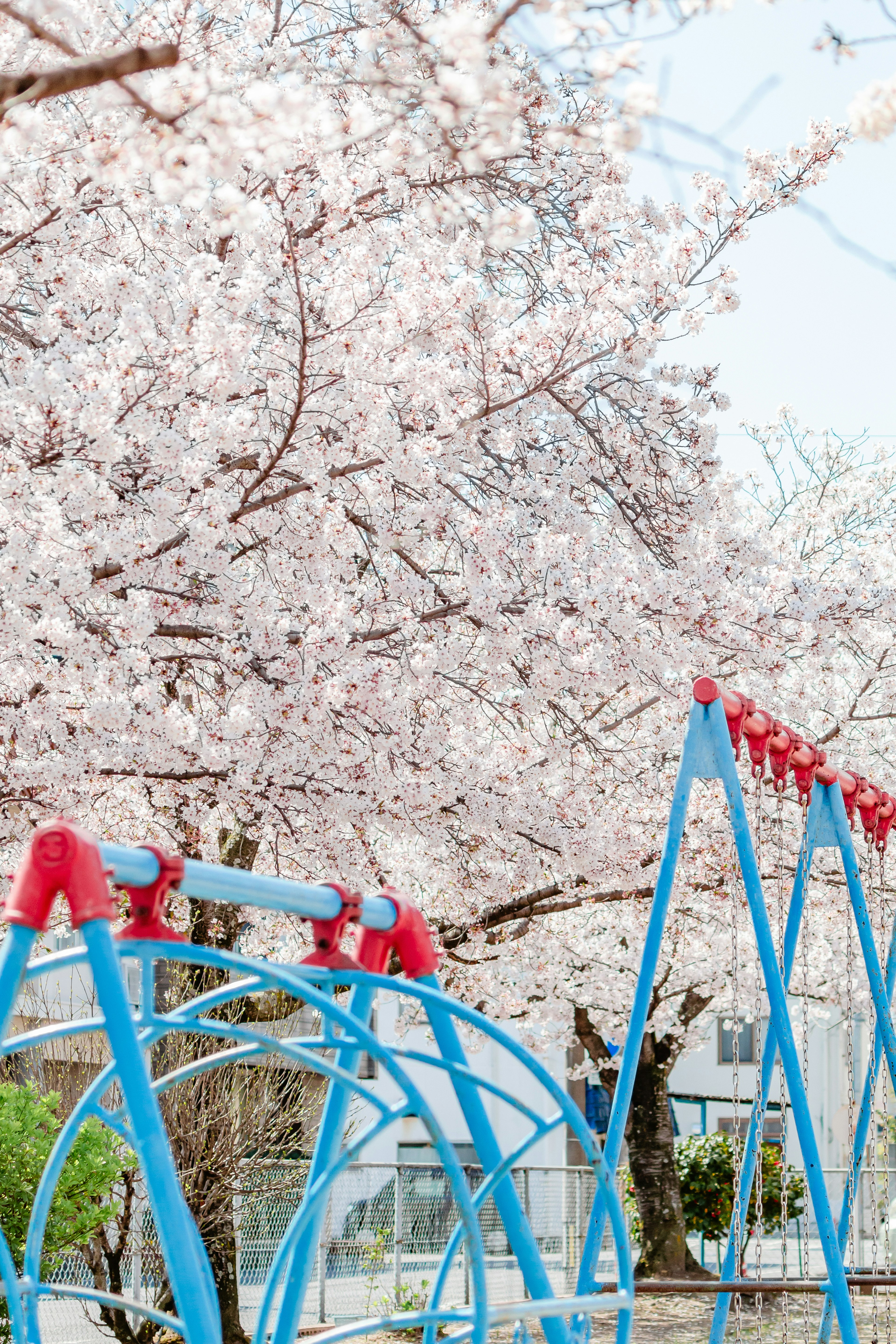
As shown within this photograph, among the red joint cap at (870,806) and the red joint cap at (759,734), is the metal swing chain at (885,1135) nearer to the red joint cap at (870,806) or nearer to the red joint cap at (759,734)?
the red joint cap at (870,806)

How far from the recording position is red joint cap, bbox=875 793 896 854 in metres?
5.81

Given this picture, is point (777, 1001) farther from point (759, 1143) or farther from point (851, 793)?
point (851, 793)

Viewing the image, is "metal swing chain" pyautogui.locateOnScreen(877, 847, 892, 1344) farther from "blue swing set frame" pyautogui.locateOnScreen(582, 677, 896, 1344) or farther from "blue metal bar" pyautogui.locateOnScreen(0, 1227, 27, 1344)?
"blue metal bar" pyautogui.locateOnScreen(0, 1227, 27, 1344)

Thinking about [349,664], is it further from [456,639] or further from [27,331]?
[27,331]

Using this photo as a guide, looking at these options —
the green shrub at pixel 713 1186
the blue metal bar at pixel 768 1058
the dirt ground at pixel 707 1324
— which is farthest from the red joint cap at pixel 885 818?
the green shrub at pixel 713 1186

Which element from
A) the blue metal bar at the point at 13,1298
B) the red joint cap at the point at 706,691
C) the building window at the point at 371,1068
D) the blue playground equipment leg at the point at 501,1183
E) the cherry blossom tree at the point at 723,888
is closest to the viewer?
the blue metal bar at the point at 13,1298

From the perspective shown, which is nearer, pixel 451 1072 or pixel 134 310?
pixel 451 1072

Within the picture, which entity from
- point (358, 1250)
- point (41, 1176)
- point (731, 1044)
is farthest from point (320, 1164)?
point (731, 1044)

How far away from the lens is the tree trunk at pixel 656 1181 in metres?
13.4

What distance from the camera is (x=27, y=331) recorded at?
20.7ft

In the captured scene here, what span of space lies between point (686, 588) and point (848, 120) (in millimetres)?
3774

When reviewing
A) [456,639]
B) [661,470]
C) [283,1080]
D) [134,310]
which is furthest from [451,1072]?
[283,1080]

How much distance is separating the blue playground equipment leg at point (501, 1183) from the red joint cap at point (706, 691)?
1.83 meters

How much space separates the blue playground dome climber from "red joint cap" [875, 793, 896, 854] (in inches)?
133
